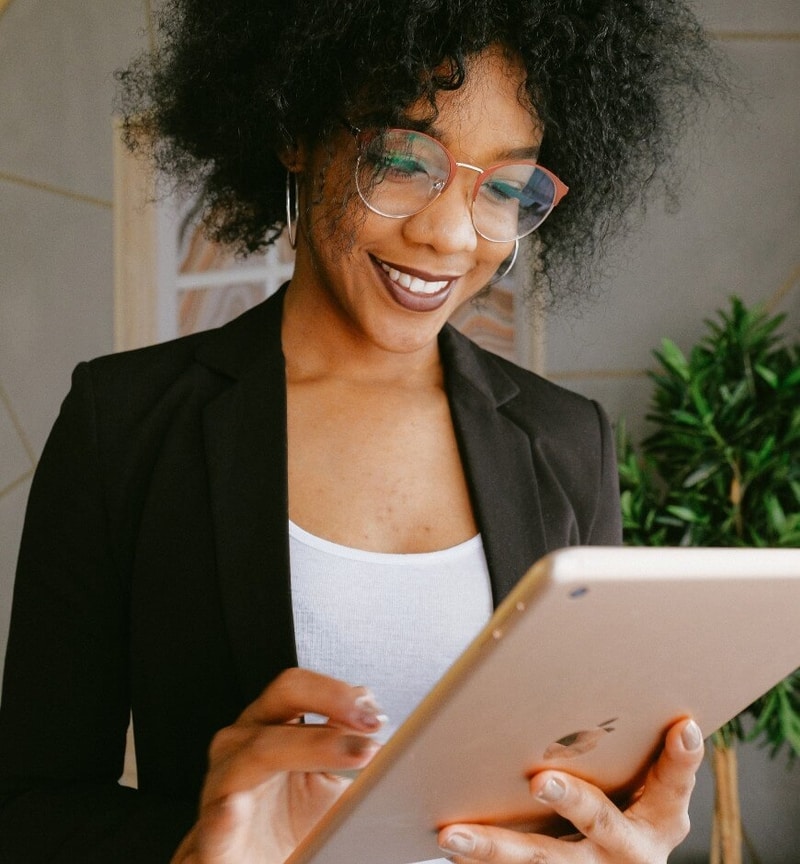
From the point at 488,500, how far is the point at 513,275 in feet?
7.93

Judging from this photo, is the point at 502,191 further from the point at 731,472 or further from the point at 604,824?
the point at 731,472

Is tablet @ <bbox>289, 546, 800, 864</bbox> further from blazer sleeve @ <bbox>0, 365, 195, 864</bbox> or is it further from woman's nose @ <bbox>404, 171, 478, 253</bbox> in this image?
woman's nose @ <bbox>404, 171, 478, 253</bbox>

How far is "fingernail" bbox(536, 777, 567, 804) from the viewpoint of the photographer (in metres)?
0.82

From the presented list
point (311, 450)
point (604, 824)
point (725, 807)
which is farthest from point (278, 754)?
point (725, 807)

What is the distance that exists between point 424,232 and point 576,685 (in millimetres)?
634

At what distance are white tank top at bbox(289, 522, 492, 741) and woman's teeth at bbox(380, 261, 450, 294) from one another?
32 cm

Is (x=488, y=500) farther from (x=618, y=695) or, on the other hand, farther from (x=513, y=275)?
(x=513, y=275)

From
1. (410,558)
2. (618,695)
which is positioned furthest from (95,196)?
(618,695)

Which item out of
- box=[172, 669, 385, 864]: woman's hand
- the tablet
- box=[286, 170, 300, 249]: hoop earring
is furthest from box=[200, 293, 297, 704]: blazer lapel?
the tablet

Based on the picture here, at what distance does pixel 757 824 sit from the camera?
3529mm

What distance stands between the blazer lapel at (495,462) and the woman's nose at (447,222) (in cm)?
29

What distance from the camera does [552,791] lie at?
816 millimetres

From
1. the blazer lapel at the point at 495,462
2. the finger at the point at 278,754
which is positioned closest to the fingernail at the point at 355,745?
the finger at the point at 278,754

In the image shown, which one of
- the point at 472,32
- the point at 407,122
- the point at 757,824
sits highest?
the point at 472,32
